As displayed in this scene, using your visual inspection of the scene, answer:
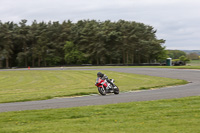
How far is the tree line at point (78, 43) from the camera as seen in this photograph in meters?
87.9

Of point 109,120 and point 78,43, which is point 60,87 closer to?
point 109,120

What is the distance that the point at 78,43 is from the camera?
314 ft

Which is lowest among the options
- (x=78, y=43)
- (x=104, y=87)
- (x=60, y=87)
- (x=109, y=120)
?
(x=60, y=87)

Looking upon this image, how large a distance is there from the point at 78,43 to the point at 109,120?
88473 millimetres

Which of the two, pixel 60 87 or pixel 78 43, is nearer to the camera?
pixel 60 87

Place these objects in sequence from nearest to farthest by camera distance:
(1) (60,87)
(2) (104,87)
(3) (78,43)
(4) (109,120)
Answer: (4) (109,120), (2) (104,87), (1) (60,87), (3) (78,43)

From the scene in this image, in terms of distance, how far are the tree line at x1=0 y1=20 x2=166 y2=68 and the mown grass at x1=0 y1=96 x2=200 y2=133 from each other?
7622cm

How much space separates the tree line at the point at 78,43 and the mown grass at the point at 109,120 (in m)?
76.2

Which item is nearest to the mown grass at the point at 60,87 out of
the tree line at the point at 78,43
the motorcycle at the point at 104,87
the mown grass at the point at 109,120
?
the motorcycle at the point at 104,87

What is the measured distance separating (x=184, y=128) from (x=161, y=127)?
56 cm

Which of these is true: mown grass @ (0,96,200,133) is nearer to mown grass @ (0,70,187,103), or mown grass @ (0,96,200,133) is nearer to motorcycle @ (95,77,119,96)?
motorcycle @ (95,77,119,96)

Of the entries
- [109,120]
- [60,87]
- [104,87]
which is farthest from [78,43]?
[109,120]

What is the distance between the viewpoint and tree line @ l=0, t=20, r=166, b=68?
8794 cm

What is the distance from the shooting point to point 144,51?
295 ft
